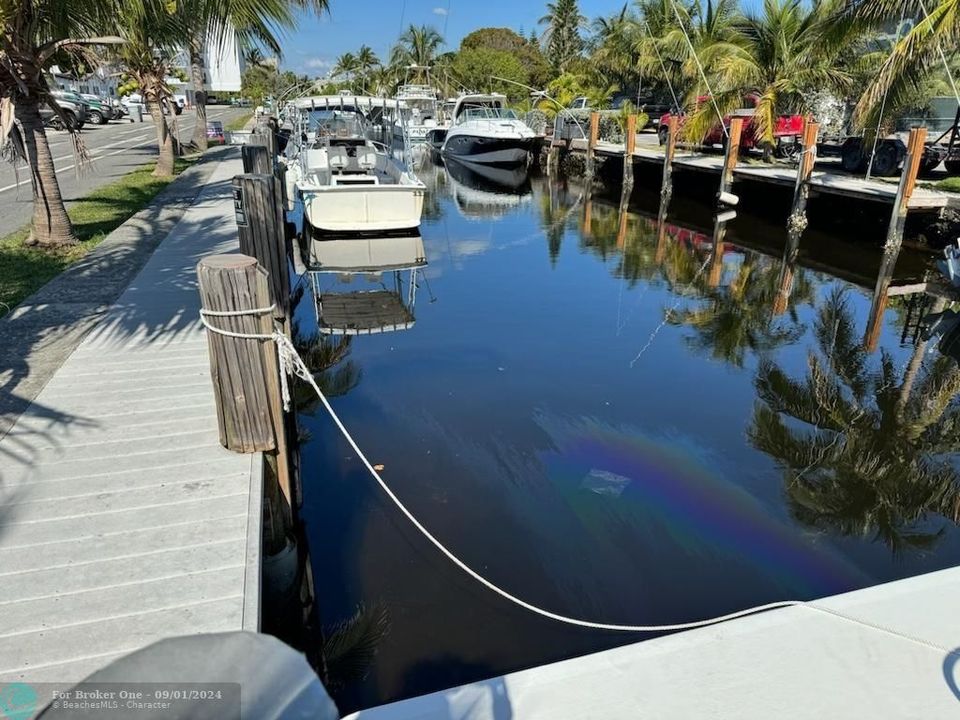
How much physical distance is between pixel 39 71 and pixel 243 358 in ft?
22.7

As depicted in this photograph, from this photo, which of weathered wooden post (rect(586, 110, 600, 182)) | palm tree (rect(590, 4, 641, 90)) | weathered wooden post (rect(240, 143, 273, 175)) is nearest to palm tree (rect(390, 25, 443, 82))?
palm tree (rect(590, 4, 641, 90))

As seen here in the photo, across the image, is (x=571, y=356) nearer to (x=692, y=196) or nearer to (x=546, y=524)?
(x=546, y=524)

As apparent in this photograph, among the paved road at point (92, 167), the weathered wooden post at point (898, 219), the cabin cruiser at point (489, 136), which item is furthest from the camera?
the cabin cruiser at point (489, 136)

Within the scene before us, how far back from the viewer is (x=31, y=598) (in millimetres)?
2781

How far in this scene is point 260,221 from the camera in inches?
249

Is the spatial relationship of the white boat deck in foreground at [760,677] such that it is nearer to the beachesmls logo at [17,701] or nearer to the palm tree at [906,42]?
the beachesmls logo at [17,701]

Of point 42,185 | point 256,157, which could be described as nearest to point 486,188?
point 256,157

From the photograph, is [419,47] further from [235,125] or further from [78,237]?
[78,237]

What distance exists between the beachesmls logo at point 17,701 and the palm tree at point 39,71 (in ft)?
20.4

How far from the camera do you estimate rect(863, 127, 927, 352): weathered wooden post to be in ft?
34.6

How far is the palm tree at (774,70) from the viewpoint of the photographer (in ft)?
56.5

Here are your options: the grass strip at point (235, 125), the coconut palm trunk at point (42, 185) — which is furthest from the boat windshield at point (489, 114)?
the coconut palm trunk at point (42, 185)

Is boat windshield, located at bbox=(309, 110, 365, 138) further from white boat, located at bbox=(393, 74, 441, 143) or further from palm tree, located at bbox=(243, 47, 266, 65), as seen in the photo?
white boat, located at bbox=(393, 74, 441, 143)

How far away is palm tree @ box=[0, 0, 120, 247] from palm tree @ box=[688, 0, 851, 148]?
1469 cm
